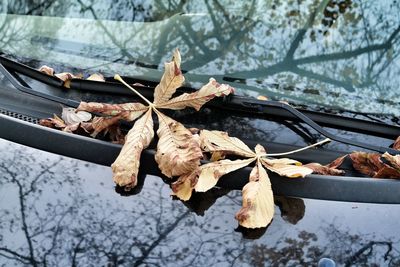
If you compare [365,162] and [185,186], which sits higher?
[365,162]

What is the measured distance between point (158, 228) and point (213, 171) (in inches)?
9.0

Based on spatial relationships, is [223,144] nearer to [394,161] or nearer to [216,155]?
[216,155]

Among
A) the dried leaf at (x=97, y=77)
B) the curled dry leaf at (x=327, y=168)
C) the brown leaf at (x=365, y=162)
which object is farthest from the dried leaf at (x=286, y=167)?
the dried leaf at (x=97, y=77)

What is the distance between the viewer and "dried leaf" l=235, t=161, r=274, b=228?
6.22 feet

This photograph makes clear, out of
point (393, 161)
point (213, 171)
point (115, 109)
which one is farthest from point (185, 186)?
point (393, 161)

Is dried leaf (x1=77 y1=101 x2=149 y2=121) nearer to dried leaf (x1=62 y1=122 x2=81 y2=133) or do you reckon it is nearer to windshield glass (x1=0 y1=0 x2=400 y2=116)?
dried leaf (x1=62 y1=122 x2=81 y2=133)

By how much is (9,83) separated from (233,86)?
0.75m

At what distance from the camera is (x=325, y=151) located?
7.28 feet

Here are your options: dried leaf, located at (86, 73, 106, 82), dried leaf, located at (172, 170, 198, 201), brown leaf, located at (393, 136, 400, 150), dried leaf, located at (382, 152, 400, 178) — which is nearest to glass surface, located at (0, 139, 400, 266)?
dried leaf, located at (172, 170, 198, 201)

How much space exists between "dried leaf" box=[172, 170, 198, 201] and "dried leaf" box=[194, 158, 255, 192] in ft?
0.05

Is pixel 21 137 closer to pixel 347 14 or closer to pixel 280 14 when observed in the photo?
pixel 280 14

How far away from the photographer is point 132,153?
2.04 meters

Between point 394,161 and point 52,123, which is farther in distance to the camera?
point 52,123

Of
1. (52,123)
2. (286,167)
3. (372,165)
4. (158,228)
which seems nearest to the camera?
(158,228)
